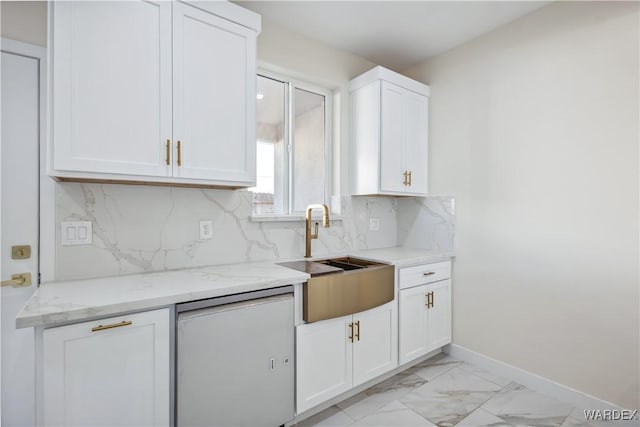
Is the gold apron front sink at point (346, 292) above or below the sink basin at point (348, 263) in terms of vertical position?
below

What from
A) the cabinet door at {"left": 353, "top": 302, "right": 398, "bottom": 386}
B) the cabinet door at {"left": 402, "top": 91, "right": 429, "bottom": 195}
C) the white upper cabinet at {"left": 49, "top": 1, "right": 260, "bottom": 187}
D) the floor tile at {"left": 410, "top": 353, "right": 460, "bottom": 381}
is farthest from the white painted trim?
the floor tile at {"left": 410, "top": 353, "right": 460, "bottom": 381}

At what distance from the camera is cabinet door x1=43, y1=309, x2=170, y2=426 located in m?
1.14

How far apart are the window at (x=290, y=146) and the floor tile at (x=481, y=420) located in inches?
68.8

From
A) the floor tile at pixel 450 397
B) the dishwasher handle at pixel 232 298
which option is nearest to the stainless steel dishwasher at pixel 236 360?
the dishwasher handle at pixel 232 298

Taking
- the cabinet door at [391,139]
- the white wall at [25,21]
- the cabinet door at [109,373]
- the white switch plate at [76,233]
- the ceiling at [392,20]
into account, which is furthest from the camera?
the cabinet door at [391,139]

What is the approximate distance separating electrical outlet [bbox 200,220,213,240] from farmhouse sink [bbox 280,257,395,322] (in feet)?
1.69

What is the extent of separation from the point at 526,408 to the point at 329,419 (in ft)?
4.04

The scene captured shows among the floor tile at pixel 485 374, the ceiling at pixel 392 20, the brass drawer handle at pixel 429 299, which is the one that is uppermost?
the ceiling at pixel 392 20

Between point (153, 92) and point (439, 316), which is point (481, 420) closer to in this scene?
point (439, 316)

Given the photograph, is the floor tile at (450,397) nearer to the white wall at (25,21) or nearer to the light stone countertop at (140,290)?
the light stone countertop at (140,290)

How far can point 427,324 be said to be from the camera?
249cm

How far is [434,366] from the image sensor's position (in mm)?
2537

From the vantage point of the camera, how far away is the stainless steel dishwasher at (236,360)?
1.39m

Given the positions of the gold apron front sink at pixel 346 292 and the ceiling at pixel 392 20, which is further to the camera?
the ceiling at pixel 392 20
